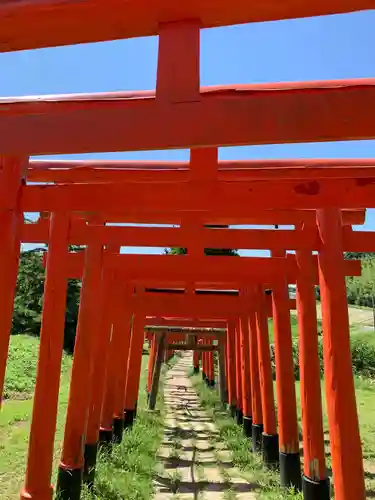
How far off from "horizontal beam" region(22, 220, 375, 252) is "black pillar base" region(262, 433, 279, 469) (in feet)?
12.0

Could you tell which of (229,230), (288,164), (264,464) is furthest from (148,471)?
(288,164)

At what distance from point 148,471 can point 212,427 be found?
196 inches

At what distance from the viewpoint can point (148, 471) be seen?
6.38 meters

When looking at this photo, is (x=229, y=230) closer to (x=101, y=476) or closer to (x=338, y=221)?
(x=338, y=221)

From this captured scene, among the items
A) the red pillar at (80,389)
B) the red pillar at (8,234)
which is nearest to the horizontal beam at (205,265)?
the red pillar at (80,389)

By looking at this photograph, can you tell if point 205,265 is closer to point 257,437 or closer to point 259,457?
point 259,457

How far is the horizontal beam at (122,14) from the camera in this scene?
1.81m

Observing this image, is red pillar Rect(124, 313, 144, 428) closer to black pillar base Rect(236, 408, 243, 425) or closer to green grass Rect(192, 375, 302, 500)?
green grass Rect(192, 375, 302, 500)

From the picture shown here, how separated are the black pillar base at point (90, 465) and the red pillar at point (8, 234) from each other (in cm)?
308

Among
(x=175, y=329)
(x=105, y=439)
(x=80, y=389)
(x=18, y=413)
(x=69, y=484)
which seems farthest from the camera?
(x=175, y=329)

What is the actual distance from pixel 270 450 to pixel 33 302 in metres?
21.1

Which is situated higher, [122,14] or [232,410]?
[122,14]

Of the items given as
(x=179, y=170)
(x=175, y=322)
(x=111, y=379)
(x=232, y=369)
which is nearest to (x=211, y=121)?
(x=179, y=170)

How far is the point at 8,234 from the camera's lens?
9.50ft
